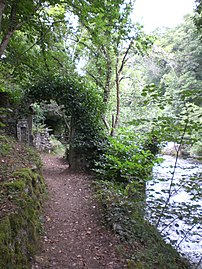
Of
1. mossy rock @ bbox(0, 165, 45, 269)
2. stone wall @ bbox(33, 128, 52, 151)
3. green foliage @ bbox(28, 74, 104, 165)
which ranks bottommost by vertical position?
mossy rock @ bbox(0, 165, 45, 269)

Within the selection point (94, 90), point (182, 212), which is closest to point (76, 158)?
point (94, 90)

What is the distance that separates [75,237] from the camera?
3729 millimetres

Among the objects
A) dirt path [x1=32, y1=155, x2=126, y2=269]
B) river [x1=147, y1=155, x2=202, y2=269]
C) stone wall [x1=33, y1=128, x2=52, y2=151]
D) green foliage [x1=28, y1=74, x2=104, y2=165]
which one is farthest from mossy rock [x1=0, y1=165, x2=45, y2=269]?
stone wall [x1=33, y1=128, x2=52, y2=151]

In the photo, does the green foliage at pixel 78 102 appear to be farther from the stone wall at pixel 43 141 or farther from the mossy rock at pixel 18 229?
the stone wall at pixel 43 141

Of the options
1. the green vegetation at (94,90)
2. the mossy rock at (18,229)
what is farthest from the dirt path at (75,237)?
the green vegetation at (94,90)

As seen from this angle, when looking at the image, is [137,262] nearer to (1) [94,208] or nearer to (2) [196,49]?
(1) [94,208]

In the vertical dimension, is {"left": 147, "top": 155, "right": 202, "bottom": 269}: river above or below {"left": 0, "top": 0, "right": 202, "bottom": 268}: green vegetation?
below

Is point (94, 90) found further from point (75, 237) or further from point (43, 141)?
Answer: point (43, 141)

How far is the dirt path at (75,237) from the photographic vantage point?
119 inches

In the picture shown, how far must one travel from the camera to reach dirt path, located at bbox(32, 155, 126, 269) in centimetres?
302

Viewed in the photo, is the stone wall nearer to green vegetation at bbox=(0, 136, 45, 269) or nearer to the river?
the river

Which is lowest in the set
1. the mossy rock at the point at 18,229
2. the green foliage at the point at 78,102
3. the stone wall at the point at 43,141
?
the mossy rock at the point at 18,229

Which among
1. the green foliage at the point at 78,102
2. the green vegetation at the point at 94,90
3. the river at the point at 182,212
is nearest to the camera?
the river at the point at 182,212

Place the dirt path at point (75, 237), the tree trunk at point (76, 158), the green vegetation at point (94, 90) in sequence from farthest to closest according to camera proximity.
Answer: the tree trunk at point (76, 158) → the green vegetation at point (94, 90) → the dirt path at point (75, 237)
